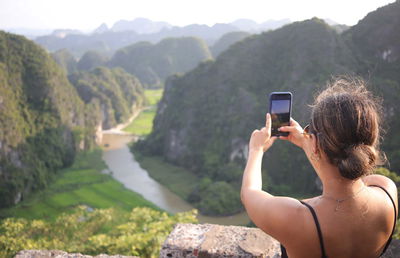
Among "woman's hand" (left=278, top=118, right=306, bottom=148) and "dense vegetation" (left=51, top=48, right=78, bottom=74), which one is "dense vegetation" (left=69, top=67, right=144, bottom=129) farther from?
"woman's hand" (left=278, top=118, right=306, bottom=148)

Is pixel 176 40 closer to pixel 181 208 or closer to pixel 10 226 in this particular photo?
pixel 181 208

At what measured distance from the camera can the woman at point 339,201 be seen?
4.93 feet

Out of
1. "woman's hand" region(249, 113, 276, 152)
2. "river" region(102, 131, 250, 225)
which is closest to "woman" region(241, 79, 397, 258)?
"woman's hand" region(249, 113, 276, 152)

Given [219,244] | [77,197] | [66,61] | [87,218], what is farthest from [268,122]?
[66,61]

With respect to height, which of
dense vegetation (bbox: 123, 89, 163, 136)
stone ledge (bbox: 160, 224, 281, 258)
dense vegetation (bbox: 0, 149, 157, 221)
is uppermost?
stone ledge (bbox: 160, 224, 281, 258)

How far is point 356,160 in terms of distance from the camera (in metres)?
1.48

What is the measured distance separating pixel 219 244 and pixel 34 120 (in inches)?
1890

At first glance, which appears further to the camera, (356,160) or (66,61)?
(66,61)

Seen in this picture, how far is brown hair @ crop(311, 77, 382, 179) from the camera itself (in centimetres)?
149

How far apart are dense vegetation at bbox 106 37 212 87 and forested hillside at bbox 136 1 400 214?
5564 cm

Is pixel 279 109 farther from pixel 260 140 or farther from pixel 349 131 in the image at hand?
pixel 349 131

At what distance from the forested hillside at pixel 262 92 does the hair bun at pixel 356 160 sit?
2488 centimetres

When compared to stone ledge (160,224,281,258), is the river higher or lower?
lower

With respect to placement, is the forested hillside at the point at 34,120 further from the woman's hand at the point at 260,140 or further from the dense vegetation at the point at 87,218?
the woman's hand at the point at 260,140
